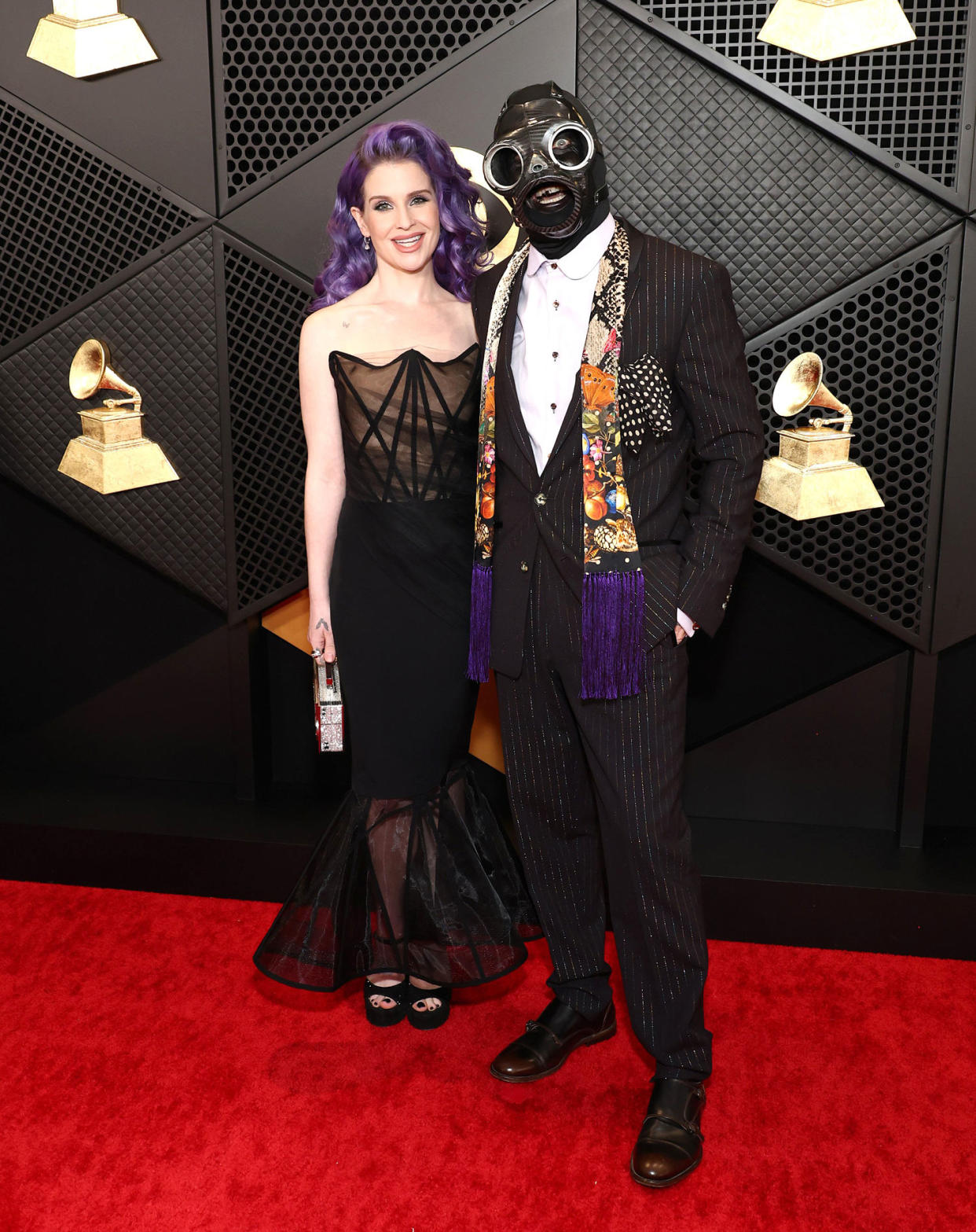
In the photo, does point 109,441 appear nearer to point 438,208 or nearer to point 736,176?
point 438,208

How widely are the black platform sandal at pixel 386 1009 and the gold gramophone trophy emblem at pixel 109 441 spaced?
1471mm

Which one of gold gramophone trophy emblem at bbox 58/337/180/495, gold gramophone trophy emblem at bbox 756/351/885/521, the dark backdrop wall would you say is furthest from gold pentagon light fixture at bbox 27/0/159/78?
gold gramophone trophy emblem at bbox 756/351/885/521

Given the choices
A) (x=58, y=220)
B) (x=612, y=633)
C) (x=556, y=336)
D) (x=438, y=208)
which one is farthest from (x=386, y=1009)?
(x=58, y=220)

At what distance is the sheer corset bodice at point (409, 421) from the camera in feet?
7.64

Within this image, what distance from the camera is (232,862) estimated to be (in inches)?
126

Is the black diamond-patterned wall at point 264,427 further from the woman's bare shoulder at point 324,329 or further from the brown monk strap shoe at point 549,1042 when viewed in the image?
the brown monk strap shoe at point 549,1042

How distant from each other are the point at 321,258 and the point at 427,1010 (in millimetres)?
1865

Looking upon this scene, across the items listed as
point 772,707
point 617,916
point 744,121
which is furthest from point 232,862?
point 744,121

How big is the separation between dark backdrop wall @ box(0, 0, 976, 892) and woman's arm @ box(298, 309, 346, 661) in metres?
0.66

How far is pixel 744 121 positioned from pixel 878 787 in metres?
1.80

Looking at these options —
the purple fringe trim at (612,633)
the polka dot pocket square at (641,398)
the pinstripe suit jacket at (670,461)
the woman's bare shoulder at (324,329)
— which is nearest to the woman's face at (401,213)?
the woman's bare shoulder at (324,329)

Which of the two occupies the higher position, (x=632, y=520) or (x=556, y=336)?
(x=556, y=336)

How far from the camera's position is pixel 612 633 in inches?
80.7

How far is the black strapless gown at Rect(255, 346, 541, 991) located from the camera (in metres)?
2.35
